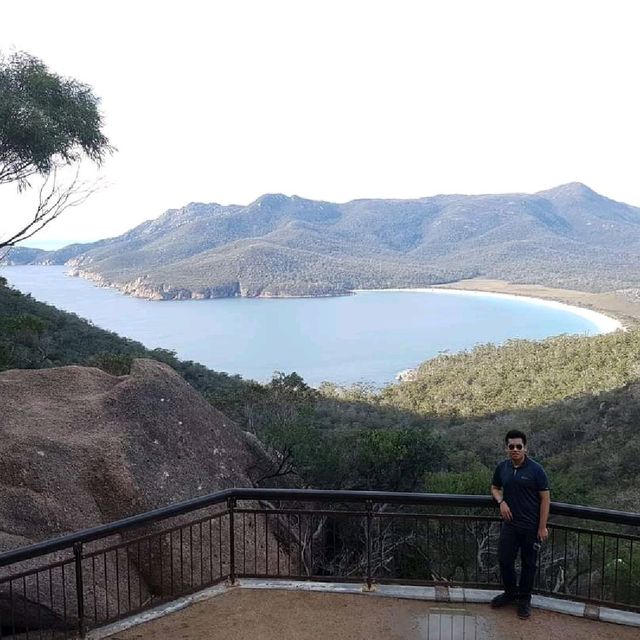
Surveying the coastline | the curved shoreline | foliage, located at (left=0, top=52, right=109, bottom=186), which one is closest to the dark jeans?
foliage, located at (left=0, top=52, right=109, bottom=186)

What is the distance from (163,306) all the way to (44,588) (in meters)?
131

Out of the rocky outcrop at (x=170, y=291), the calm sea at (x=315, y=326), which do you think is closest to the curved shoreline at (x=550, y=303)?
the calm sea at (x=315, y=326)

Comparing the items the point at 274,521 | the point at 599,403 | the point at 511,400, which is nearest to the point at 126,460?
the point at 274,521

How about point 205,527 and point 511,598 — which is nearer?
point 511,598

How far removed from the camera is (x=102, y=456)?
7129 mm

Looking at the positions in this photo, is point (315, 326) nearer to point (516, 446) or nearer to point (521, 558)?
point (521, 558)

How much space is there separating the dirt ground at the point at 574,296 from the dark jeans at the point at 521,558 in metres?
112

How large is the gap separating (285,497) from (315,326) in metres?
121

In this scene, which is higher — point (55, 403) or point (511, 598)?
point (55, 403)

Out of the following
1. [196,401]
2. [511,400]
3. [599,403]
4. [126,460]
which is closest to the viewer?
[126,460]

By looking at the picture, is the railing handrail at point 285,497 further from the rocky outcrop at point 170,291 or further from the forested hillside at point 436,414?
the rocky outcrop at point 170,291

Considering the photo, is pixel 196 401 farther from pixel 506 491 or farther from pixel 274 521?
pixel 506 491

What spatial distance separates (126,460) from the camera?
7.20 m

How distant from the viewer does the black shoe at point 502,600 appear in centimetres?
466
